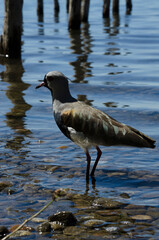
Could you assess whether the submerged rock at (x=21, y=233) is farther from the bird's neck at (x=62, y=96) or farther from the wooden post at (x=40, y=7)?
the wooden post at (x=40, y=7)

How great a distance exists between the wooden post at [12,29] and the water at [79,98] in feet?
1.42

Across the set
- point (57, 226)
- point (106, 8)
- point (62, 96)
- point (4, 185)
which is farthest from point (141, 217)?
point (106, 8)

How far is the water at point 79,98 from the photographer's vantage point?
265 inches

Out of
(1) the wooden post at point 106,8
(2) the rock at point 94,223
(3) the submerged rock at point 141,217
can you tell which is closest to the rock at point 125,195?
(3) the submerged rock at point 141,217

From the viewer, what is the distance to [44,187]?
659 cm

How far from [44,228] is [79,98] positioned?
Result: 6705 millimetres

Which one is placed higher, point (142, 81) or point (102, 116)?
point (102, 116)

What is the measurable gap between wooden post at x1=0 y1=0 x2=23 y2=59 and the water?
43cm

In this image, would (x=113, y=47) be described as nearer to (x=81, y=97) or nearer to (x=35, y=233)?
(x=81, y=97)

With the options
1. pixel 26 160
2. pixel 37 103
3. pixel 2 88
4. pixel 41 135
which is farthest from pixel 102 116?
pixel 2 88

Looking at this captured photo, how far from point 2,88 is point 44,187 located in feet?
20.8

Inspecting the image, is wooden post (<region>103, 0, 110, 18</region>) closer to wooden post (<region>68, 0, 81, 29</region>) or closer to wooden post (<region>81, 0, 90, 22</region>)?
wooden post (<region>81, 0, 90, 22</region>)

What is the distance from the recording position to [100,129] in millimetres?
6578

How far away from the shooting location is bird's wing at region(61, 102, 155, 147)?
21.4 ft
